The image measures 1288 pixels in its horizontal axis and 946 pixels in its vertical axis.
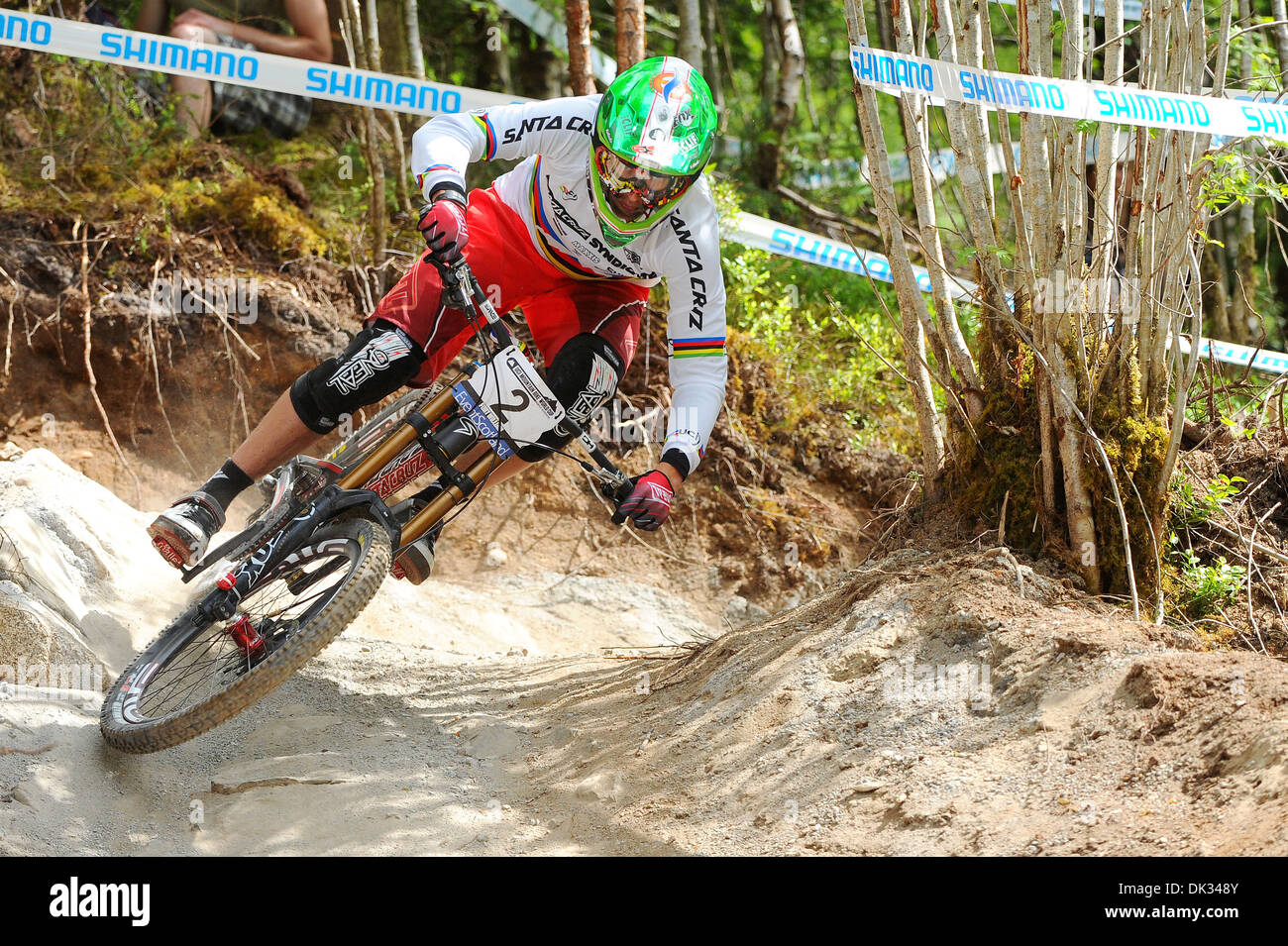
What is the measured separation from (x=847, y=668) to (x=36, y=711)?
2714mm

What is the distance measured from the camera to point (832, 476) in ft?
24.0

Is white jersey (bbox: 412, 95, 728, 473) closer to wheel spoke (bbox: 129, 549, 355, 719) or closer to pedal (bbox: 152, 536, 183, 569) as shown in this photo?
wheel spoke (bbox: 129, 549, 355, 719)

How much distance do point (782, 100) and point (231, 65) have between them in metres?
5.12

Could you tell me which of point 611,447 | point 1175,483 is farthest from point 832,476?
point 1175,483

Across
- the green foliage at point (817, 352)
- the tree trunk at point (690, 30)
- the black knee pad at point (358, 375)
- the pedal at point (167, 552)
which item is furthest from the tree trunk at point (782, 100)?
the pedal at point (167, 552)

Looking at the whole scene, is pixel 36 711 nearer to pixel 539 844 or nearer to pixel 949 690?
pixel 539 844

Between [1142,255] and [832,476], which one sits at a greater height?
[1142,255]

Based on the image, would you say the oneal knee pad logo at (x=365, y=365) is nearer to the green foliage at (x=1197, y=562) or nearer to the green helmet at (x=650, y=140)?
the green helmet at (x=650, y=140)

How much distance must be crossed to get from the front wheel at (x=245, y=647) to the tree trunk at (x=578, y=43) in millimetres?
4303

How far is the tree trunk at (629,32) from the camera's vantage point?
23.4 ft

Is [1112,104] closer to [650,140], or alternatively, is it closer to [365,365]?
[650,140]

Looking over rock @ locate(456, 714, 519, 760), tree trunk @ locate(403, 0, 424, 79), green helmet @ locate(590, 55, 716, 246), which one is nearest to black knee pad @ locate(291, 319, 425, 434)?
green helmet @ locate(590, 55, 716, 246)

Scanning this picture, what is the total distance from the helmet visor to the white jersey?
0.64ft

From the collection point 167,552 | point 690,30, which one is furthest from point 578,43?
point 167,552
